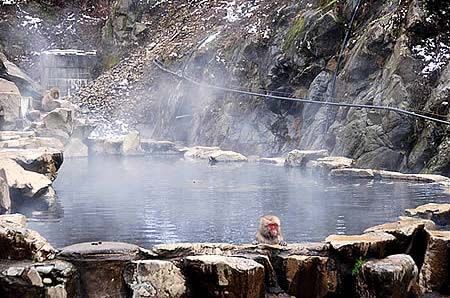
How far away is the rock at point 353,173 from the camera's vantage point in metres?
11.6

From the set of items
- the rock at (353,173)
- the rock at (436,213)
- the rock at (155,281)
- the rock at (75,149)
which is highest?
the rock at (436,213)

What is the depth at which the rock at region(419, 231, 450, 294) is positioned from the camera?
5.81m

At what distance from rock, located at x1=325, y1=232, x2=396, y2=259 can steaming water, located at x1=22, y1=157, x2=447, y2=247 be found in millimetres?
Result: 1285

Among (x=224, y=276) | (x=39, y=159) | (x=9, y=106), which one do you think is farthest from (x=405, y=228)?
(x=9, y=106)

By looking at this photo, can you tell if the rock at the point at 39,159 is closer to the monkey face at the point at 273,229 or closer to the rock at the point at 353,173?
the rock at the point at 353,173

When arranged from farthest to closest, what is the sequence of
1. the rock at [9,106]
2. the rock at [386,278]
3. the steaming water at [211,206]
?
1. the rock at [9,106]
2. the steaming water at [211,206]
3. the rock at [386,278]

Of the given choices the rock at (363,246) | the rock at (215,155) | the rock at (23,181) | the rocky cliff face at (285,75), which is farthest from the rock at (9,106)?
the rock at (363,246)

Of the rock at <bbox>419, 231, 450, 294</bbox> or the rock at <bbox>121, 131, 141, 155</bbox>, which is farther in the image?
the rock at <bbox>121, 131, 141, 155</bbox>

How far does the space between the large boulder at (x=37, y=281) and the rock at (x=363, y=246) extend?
7.65ft

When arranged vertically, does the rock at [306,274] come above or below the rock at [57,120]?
below

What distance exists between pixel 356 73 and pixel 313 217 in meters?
8.07

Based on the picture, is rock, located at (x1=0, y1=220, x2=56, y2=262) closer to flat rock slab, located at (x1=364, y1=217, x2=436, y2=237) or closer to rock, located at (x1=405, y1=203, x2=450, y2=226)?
flat rock slab, located at (x1=364, y1=217, x2=436, y2=237)

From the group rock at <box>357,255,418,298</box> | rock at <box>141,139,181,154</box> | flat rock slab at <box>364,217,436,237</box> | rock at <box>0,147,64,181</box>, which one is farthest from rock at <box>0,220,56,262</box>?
rock at <box>141,139,181,154</box>

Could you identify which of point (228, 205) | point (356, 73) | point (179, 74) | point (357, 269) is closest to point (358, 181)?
point (228, 205)
